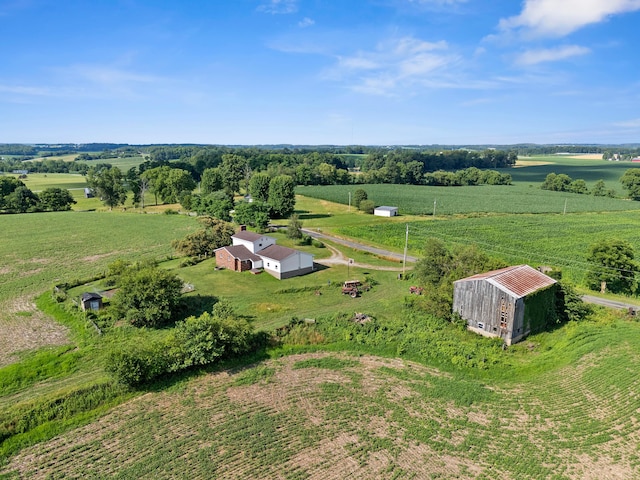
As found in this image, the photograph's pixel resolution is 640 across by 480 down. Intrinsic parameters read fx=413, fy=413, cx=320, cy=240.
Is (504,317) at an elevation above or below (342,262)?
above

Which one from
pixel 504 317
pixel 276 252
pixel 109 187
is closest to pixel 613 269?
pixel 504 317

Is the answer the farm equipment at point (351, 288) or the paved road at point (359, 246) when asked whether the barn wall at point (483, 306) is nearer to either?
the farm equipment at point (351, 288)

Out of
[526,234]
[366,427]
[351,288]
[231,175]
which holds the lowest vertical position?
[366,427]

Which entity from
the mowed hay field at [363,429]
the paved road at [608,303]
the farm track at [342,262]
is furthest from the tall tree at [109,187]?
the paved road at [608,303]

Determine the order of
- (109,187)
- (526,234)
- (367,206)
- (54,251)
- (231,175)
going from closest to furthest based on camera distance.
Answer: (54,251) < (526,234) < (367,206) < (109,187) < (231,175)

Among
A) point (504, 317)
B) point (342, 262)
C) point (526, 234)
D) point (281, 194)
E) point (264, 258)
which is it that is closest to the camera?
point (504, 317)

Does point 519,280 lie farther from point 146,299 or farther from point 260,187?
point 260,187

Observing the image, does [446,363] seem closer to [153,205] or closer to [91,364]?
[91,364]
